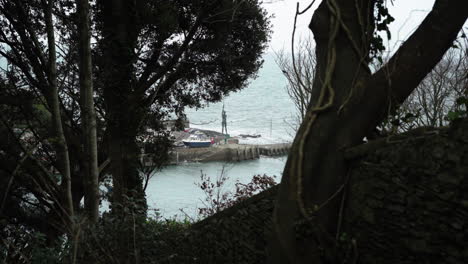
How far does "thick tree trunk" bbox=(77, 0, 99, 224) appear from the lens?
564cm

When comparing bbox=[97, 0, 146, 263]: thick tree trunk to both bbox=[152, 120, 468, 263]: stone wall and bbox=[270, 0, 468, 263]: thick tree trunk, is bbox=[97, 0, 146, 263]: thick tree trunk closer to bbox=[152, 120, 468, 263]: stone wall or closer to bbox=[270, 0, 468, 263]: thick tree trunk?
bbox=[270, 0, 468, 263]: thick tree trunk

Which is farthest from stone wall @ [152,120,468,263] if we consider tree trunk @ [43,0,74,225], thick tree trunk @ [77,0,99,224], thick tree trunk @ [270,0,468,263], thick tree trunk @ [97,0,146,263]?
thick tree trunk @ [97,0,146,263]

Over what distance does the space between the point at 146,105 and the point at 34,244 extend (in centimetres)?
399

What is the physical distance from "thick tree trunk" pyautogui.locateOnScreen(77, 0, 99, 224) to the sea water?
5.20 meters

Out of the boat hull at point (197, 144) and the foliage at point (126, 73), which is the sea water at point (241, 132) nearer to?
the boat hull at point (197, 144)

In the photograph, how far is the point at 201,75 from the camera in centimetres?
910

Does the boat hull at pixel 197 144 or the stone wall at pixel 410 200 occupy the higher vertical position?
the boat hull at pixel 197 144

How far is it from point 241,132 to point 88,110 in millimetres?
21566

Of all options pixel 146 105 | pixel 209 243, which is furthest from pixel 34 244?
pixel 146 105

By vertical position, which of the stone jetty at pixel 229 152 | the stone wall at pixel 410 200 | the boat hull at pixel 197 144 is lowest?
the stone wall at pixel 410 200

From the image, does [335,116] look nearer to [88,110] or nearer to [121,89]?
[88,110]

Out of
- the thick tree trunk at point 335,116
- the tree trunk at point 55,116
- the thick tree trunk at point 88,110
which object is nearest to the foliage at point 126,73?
the thick tree trunk at point 88,110

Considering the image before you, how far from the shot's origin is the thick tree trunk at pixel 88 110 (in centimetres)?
564

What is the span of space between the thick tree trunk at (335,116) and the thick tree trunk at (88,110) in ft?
11.4
